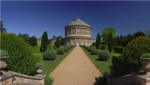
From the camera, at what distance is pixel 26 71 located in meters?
8.88

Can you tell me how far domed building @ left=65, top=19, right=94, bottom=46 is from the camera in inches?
3406

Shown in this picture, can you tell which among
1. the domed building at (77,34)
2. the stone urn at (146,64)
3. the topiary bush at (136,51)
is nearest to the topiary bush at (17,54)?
the topiary bush at (136,51)

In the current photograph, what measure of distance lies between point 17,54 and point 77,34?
79671 millimetres

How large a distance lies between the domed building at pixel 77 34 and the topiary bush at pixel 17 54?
7564 cm

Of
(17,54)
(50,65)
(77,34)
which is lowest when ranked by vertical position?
(50,65)

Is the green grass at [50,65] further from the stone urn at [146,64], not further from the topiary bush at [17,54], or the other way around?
the stone urn at [146,64]

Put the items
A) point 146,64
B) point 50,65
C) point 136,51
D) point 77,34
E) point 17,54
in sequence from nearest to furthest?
point 146,64
point 17,54
point 136,51
point 50,65
point 77,34

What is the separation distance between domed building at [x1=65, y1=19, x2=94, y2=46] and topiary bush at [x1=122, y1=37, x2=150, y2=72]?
2956 inches

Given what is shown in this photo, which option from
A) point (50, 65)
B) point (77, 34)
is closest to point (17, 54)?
point (50, 65)

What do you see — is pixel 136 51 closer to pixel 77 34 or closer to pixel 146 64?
pixel 146 64

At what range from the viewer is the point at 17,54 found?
27.7 ft

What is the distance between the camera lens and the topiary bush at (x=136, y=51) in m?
9.02

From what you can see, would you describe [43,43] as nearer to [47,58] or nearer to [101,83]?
[47,58]

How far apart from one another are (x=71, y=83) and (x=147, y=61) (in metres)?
4.98
